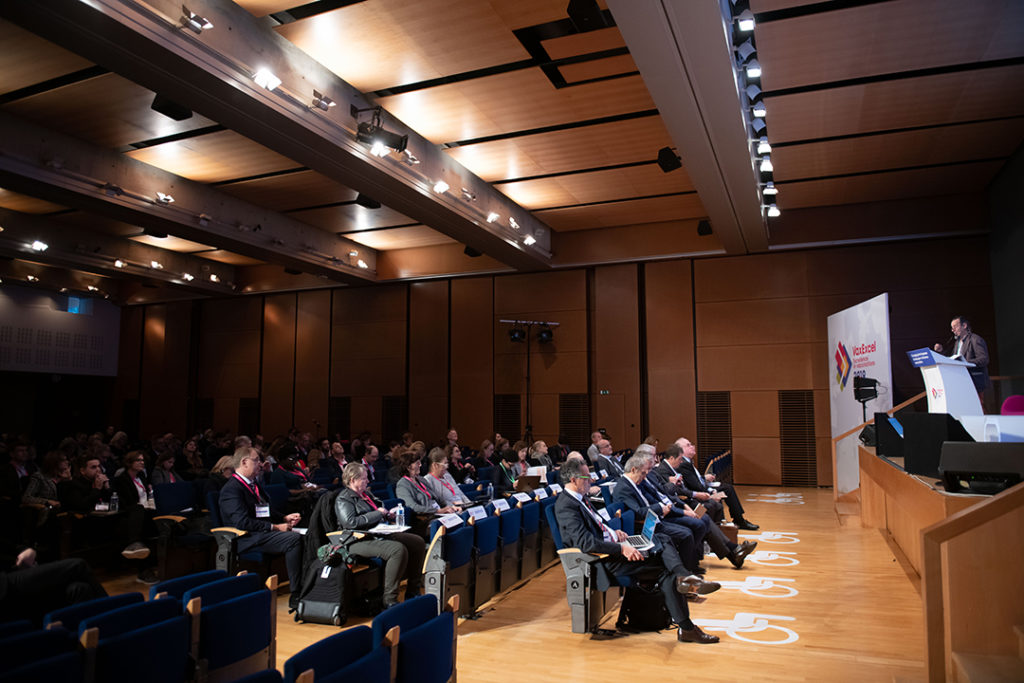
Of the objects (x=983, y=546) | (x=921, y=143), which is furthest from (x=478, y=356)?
(x=983, y=546)

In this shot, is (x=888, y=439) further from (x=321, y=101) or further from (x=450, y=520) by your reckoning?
(x=321, y=101)

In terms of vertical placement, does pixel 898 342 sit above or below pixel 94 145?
below

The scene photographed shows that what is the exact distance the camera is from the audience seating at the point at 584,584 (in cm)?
445

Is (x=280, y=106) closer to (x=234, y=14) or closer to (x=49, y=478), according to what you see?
(x=234, y=14)

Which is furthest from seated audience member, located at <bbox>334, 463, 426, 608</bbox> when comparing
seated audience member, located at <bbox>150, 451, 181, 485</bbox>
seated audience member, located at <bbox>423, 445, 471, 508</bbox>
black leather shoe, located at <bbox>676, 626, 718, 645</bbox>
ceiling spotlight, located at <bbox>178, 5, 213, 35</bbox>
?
ceiling spotlight, located at <bbox>178, 5, 213, 35</bbox>

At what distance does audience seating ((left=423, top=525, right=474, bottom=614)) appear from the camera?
4.45 metres

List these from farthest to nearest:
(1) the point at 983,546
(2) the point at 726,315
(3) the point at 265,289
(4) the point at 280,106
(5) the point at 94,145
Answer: (3) the point at 265,289 → (2) the point at 726,315 → (5) the point at 94,145 → (4) the point at 280,106 → (1) the point at 983,546

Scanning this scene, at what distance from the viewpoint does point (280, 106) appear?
21.7 feet

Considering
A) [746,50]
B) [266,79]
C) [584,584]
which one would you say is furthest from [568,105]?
[584,584]

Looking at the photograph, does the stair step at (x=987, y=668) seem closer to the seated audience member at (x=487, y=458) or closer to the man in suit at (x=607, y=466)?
the man in suit at (x=607, y=466)

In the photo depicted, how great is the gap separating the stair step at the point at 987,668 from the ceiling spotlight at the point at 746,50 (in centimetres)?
506

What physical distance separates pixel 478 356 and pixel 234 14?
946cm

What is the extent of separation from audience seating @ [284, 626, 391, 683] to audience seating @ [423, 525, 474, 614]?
6.29 feet

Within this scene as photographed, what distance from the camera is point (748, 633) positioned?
14.2 feet
